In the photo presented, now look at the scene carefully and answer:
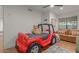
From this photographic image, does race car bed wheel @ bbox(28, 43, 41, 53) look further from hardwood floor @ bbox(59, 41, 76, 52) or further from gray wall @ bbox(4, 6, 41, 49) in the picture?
hardwood floor @ bbox(59, 41, 76, 52)

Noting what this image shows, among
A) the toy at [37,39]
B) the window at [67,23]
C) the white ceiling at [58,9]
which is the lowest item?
the toy at [37,39]

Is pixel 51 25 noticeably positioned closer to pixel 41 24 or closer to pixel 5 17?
pixel 41 24

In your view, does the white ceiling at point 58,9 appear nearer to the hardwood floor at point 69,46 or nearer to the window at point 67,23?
the window at point 67,23

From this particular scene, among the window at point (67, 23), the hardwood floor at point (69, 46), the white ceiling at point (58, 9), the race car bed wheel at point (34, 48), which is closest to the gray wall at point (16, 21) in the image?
the white ceiling at point (58, 9)

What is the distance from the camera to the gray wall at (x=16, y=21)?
2.28m

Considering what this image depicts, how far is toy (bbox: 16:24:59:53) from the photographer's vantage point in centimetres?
224

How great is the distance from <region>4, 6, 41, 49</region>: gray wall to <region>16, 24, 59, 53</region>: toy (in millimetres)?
135

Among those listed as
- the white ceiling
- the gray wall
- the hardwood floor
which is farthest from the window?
the gray wall

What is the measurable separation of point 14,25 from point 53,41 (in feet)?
3.16

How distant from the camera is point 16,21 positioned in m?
2.34

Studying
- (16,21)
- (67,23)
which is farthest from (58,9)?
(16,21)

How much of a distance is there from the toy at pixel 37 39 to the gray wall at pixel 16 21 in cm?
14
